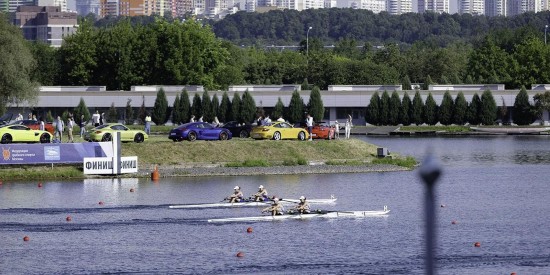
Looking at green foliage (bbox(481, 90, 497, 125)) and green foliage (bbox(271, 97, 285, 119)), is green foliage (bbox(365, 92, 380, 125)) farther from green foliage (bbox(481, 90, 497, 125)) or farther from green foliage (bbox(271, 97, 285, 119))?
green foliage (bbox(481, 90, 497, 125))

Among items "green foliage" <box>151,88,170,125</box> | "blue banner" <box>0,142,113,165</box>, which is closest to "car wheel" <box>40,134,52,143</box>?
"blue banner" <box>0,142,113,165</box>

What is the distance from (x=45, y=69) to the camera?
508 feet

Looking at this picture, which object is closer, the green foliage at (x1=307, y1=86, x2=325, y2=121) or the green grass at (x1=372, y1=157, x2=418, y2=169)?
the green grass at (x1=372, y1=157, x2=418, y2=169)

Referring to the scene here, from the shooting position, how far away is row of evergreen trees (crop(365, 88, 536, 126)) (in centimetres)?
12900

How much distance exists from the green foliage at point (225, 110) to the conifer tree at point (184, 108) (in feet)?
10.7

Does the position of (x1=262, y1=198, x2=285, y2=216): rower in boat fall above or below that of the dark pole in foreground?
below

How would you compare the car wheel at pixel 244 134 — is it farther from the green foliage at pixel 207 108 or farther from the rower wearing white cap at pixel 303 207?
the green foliage at pixel 207 108

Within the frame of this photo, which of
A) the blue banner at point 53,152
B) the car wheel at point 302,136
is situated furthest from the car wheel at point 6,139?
the car wheel at point 302,136

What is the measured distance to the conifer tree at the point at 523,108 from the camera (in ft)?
427

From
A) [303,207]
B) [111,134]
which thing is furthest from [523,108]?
[303,207]

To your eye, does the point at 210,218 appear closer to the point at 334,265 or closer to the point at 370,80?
the point at 334,265

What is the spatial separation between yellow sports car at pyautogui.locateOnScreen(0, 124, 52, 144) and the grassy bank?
5851 mm

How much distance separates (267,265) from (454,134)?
276 ft

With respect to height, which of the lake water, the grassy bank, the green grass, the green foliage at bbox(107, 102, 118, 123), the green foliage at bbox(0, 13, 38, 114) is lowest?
the lake water
